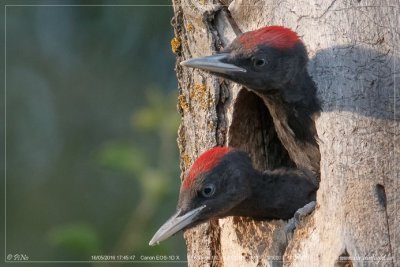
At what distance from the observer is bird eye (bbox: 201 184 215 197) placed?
262 inches

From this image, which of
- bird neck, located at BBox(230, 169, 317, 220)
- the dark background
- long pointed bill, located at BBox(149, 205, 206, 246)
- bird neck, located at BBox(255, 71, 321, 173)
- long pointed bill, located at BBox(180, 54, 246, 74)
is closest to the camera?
long pointed bill, located at BBox(149, 205, 206, 246)

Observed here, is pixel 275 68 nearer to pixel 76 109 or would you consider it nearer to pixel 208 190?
pixel 208 190

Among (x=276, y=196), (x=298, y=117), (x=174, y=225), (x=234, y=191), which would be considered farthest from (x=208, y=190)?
(x=298, y=117)

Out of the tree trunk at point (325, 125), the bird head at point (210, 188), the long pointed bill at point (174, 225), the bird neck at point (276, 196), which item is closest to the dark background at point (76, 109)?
the tree trunk at point (325, 125)

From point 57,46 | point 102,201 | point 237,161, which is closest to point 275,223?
point 237,161

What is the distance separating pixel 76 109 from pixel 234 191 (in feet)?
18.4

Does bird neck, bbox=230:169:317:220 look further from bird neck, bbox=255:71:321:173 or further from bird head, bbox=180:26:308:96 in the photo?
bird head, bbox=180:26:308:96

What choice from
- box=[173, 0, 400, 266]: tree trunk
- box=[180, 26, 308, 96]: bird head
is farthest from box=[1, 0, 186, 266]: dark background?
box=[180, 26, 308, 96]: bird head

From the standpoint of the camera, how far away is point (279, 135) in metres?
7.08

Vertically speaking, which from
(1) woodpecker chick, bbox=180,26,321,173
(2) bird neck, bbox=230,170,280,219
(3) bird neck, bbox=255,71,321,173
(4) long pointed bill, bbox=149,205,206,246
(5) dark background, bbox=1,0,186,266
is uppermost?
(5) dark background, bbox=1,0,186,266

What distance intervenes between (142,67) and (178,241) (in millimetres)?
1948

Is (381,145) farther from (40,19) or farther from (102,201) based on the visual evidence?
(40,19)

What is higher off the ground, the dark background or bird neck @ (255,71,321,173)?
the dark background

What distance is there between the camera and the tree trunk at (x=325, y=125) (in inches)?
241
